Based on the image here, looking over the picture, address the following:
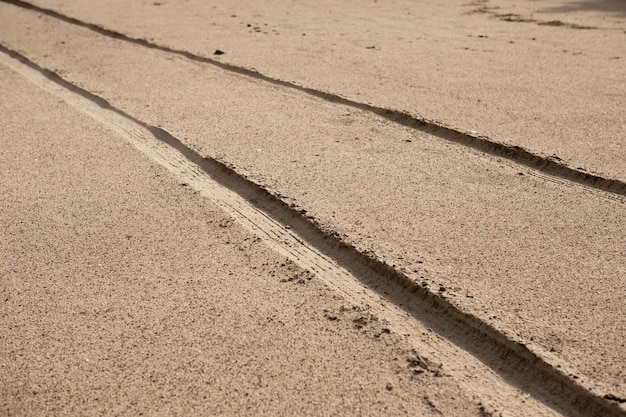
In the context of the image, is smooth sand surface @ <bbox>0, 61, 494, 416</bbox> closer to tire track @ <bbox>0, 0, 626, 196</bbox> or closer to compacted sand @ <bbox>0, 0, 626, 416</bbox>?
compacted sand @ <bbox>0, 0, 626, 416</bbox>

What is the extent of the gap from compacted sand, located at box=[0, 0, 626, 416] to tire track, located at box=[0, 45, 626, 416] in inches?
0.4

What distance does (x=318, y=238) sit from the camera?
3469 mm

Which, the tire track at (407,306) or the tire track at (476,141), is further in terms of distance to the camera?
the tire track at (476,141)

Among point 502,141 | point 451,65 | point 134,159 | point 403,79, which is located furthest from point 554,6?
point 134,159

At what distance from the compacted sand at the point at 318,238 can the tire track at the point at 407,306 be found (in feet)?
0.03

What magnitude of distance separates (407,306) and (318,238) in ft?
2.26

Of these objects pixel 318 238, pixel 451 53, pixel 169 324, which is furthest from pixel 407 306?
pixel 451 53

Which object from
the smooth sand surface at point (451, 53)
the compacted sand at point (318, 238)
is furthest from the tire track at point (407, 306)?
the smooth sand surface at point (451, 53)

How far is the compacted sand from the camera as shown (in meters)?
2.49

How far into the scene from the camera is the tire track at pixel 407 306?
242 cm

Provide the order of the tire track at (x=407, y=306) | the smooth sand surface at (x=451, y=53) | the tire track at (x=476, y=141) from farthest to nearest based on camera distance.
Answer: the smooth sand surface at (x=451, y=53) → the tire track at (x=476, y=141) → the tire track at (x=407, y=306)

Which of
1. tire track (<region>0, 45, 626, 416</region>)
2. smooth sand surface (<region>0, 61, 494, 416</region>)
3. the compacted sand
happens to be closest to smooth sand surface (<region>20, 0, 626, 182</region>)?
the compacted sand

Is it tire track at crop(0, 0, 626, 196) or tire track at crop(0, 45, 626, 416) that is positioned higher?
tire track at crop(0, 0, 626, 196)

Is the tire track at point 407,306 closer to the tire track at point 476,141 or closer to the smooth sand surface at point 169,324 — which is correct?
the smooth sand surface at point 169,324
